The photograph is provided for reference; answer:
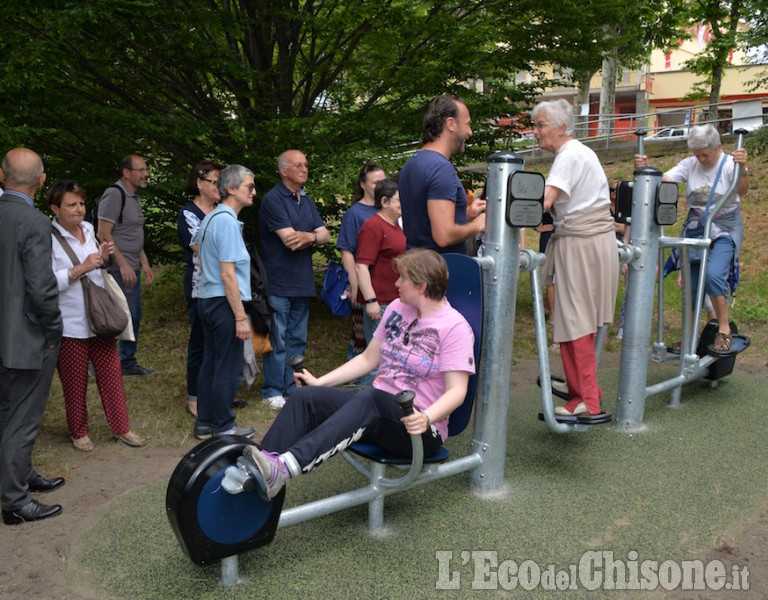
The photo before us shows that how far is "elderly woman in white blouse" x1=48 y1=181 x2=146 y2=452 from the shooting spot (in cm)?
412

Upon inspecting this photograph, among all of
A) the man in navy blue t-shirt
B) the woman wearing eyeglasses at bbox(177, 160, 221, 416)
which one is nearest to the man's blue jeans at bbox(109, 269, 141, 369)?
the woman wearing eyeglasses at bbox(177, 160, 221, 416)

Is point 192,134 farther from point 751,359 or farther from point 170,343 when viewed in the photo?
point 751,359

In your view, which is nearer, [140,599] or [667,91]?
[140,599]

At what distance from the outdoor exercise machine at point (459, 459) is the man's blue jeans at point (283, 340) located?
2.10m

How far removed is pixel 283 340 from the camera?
211 inches

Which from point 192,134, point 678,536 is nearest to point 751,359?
point 678,536

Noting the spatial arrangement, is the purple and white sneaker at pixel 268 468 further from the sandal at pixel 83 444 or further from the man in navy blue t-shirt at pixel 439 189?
the sandal at pixel 83 444

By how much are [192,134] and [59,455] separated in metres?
3.04

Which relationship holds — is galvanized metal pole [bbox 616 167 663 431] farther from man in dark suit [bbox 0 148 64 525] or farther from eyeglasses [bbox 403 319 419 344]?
man in dark suit [bbox 0 148 64 525]

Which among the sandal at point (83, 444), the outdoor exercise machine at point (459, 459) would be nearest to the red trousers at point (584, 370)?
the outdoor exercise machine at point (459, 459)

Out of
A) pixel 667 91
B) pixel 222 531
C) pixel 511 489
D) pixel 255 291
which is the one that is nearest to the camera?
pixel 222 531

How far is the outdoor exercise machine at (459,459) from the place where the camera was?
2.58 m

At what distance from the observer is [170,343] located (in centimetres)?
734

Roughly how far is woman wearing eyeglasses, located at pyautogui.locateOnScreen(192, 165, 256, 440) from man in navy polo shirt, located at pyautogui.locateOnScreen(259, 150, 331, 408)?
0.70 m
